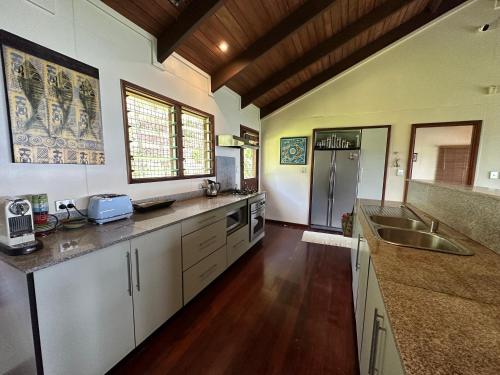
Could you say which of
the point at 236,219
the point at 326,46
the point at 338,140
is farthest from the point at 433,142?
the point at 236,219

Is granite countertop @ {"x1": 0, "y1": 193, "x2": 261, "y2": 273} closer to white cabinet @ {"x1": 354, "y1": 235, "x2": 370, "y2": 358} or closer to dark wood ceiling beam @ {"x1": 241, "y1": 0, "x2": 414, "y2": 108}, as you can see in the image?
white cabinet @ {"x1": 354, "y1": 235, "x2": 370, "y2": 358}

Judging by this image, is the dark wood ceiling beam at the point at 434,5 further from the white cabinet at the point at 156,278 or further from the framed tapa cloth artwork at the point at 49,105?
the white cabinet at the point at 156,278

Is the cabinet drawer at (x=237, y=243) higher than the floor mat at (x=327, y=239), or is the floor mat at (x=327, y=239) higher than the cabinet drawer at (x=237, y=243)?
the cabinet drawer at (x=237, y=243)

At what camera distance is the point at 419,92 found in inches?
139

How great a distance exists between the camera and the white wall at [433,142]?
4562mm

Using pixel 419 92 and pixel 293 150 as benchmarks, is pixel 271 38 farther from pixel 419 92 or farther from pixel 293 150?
pixel 419 92

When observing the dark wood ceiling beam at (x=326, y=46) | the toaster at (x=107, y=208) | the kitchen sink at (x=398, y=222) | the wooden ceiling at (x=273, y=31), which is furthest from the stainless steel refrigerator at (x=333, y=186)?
the toaster at (x=107, y=208)

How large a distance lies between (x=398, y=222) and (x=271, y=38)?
2.48 metres

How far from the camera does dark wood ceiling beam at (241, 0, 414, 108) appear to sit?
2.69m

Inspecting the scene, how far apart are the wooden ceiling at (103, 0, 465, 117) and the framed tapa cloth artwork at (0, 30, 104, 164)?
0.75 meters

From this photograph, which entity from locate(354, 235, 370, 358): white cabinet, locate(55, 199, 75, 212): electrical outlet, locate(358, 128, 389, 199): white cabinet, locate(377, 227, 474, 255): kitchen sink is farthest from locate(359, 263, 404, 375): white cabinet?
locate(358, 128, 389, 199): white cabinet

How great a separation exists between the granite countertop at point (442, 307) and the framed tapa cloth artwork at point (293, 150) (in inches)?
134

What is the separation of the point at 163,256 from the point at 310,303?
149 cm

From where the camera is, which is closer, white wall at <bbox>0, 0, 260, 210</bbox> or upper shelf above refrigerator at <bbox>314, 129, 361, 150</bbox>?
white wall at <bbox>0, 0, 260, 210</bbox>
